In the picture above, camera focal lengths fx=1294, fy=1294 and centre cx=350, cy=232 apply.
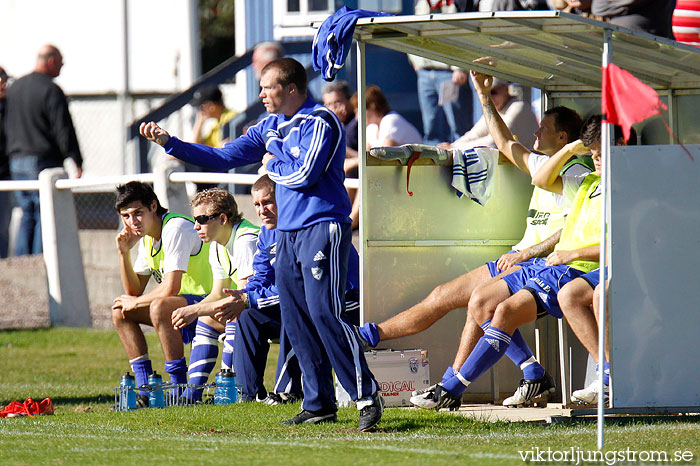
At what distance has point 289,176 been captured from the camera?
726 centimetres

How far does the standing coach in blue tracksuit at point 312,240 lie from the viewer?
7.27 metres

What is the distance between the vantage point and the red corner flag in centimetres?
645

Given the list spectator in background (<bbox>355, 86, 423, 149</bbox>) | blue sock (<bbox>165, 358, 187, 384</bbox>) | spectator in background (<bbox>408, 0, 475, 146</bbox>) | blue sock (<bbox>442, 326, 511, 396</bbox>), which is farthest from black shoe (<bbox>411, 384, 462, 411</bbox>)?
spectator in background (<bbox>408, 0, 475, 146</bbox>)

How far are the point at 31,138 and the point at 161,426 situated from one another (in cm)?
884

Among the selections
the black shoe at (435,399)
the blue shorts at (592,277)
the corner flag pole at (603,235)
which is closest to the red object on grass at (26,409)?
the black shoe at (435,399)

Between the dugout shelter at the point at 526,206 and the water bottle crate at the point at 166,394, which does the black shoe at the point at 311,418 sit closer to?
the dugout shelter at the point at 526,206

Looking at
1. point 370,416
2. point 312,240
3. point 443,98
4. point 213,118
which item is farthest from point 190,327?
point 213,118

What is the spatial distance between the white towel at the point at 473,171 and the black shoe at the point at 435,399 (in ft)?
5.37

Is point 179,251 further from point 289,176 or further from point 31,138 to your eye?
point 31,138

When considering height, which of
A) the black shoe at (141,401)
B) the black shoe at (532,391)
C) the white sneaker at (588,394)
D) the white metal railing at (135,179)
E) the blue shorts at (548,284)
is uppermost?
the white metal railing at (135,179)

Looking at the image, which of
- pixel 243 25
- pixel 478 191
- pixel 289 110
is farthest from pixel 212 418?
pixel 243 25

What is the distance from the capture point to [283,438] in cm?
701

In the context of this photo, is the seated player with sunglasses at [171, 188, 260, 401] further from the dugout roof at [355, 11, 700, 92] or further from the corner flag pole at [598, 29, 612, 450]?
the corner flag pole at [598, 29, 612, 450]

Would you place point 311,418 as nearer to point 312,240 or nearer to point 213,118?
point 312,240
